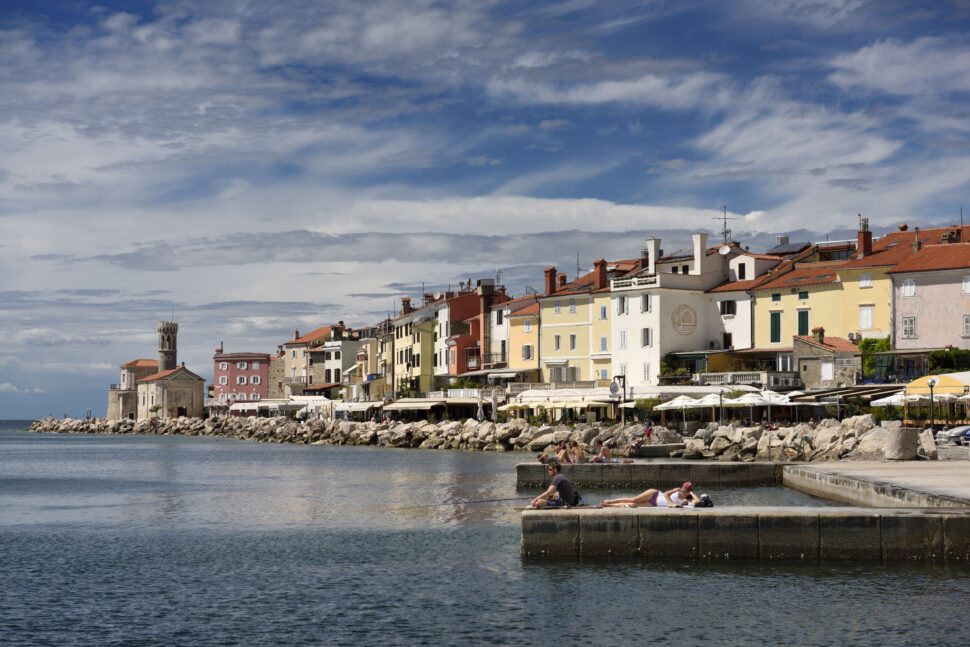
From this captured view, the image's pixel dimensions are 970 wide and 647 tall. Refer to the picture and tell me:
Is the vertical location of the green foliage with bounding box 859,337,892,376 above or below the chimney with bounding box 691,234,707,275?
below

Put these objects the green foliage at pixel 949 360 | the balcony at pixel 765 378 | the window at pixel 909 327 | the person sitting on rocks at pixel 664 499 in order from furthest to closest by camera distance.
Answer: the balcony at pixel 765 378, the window at pixel 909 327, the green foliage at pixel 949 360, the person sitting on rocks at pixel 664 499

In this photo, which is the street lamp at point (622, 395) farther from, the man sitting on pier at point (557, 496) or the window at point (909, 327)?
the man sitting on pier at point (557, 496)

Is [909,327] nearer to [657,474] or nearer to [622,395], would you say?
[622,395]

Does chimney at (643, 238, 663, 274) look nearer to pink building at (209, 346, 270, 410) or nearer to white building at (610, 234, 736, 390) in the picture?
white building at (610, 234, 736, 390)

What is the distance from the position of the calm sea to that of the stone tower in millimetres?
127553

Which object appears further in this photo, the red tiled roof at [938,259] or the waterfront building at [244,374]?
the waterfront building at [244,374]

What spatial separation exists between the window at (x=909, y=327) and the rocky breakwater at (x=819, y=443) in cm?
1430

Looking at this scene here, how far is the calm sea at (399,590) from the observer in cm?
1633

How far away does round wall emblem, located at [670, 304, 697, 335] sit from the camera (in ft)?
252

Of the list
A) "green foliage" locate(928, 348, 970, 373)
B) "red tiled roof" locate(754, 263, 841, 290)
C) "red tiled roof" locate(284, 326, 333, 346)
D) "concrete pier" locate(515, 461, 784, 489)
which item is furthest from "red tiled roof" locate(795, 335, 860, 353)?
"red tiled roof" locate(284, 326, 333, 346)

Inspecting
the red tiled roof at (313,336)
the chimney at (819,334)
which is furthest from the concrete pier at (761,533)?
the red tiled roof at (313,336)

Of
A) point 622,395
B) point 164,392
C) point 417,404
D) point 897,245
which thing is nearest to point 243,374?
point 164,392

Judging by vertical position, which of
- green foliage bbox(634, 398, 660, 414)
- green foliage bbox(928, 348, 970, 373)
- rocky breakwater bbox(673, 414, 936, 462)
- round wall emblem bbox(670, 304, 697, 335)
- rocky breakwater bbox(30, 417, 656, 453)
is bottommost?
rocky breakwater bbox(30, 417, 656, 453)

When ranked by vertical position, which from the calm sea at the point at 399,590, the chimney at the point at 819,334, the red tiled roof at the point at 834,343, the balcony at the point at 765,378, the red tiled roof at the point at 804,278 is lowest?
the calm sea at the point at 399,590
